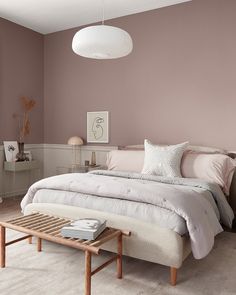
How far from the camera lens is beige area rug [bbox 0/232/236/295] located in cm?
197

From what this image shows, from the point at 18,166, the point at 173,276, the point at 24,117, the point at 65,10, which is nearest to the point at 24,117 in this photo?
the point at 24,117

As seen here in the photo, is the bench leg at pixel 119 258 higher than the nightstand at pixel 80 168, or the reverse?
the nightstand at pixel 80 168

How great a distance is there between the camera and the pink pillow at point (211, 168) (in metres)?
3.11

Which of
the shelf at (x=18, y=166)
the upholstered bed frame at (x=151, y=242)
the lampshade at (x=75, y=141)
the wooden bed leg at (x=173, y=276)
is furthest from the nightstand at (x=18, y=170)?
the wooden bed leg at (x=173, y=276)

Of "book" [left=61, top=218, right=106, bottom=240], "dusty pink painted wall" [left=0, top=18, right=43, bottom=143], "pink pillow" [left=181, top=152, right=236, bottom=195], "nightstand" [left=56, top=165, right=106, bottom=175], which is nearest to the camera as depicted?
"book" [left=61, top=218, right=106, bottom=240]

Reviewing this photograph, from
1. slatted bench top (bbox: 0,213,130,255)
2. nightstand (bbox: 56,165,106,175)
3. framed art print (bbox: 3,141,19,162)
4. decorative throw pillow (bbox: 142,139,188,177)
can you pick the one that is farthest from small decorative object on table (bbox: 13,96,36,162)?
slatted bench top (bbox: 0,213,130,255)

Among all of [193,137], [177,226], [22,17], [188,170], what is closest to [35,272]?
[177,226]

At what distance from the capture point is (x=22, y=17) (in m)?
4.43

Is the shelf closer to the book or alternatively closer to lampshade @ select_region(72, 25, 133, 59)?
lampshade @ select_region(72, 25, 133, 59)

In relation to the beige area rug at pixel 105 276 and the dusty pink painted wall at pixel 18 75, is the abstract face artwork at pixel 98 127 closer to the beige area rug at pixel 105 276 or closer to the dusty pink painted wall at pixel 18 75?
the dusty pink painted wall at pixel 18 75

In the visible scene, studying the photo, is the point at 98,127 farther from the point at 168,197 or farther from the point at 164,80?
the point at 168,197

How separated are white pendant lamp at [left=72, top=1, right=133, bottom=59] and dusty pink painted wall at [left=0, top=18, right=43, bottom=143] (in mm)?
2529

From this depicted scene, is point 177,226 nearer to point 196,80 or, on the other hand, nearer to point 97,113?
point 196,80

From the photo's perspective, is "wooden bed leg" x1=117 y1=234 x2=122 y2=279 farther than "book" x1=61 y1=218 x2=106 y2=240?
Yes
